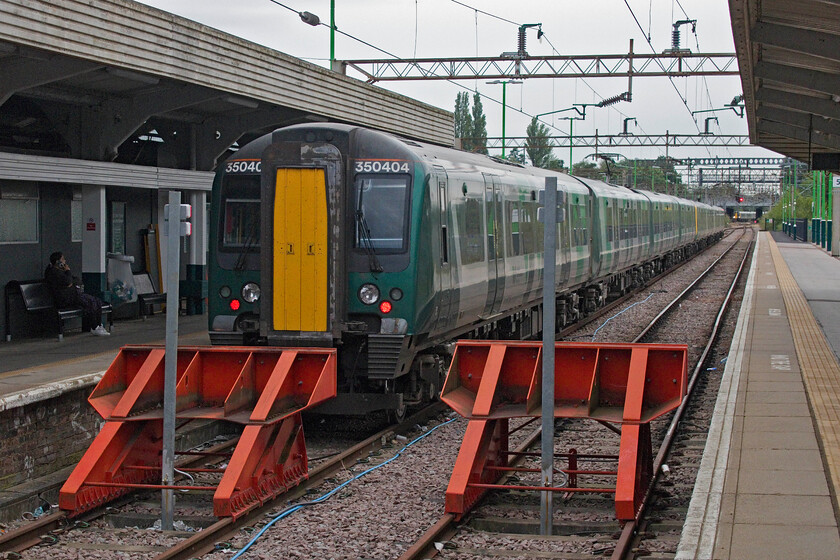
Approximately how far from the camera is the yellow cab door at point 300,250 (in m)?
10.1

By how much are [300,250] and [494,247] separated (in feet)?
11.6

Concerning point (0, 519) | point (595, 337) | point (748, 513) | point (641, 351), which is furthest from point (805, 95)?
point (0, 519)

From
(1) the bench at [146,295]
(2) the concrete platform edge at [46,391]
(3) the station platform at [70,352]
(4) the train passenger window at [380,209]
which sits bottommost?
(3) the station platform at [70,352]

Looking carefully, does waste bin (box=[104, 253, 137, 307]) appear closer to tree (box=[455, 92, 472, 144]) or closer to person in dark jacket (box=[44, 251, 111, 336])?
person in dark jacket (box=[44, 251, 111, 336])

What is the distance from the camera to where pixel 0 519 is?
801 centimetres

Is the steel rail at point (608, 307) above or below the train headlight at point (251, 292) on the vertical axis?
below

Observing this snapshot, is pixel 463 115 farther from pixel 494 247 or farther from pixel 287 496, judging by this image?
pixel 287 496

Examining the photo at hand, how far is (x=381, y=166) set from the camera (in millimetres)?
10211

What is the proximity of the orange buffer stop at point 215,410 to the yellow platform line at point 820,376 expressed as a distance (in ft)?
13.3

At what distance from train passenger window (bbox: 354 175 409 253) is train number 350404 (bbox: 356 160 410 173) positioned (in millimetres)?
57

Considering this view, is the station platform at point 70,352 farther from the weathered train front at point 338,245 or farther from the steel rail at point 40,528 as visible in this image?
the weathered train front at point 338,245

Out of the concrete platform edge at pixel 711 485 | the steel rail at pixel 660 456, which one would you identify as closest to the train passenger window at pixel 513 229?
the steel rail at pixel 660 456

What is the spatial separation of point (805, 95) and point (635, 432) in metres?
12.7

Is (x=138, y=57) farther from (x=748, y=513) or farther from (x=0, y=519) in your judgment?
(x=748, y=513)
